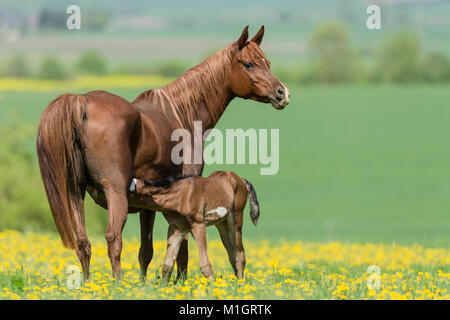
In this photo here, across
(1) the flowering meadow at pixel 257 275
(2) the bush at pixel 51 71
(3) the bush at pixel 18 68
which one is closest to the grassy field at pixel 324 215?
(1) the flowering meadow at pixel 257 275

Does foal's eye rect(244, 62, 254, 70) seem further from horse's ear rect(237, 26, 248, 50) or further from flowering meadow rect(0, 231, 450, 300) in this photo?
flowering meadow rect(0, 231, 450, 300)

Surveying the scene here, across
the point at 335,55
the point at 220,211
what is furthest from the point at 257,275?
the point at 335,55

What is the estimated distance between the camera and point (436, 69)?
5428 centimetres

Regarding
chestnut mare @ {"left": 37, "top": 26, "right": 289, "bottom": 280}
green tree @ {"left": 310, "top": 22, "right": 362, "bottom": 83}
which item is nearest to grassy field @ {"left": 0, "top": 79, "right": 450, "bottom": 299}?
chestnut mare @ {"left": 37, "top": 26, "right": 289, "bottom": 280}

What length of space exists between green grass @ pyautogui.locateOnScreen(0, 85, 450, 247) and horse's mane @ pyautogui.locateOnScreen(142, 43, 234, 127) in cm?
935

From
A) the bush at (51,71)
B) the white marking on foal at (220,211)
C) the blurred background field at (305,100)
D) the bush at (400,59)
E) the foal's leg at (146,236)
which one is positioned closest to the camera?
the white marking on foal at (220,211)

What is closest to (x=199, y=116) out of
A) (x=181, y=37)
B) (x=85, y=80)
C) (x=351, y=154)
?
(x=351, y=154)

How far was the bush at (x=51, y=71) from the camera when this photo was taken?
49.6m

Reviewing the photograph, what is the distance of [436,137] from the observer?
133 ft

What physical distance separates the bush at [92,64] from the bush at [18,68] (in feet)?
11.2

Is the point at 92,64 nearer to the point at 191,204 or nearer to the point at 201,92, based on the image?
the point at 201,92

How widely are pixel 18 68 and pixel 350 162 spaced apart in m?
24.4

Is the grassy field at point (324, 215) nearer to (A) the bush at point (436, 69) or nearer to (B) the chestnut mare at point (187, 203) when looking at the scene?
(B) the chestnut mare at point (187, 203)
